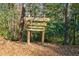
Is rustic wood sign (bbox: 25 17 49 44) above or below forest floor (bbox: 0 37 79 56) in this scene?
above

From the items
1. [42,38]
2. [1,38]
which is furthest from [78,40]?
[1,38]

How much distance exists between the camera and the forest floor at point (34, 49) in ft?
14.1

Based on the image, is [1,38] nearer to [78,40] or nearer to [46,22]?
[46,22]

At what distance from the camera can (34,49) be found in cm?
431

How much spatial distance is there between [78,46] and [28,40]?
0.46m

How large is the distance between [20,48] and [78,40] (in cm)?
54

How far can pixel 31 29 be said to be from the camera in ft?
14.2

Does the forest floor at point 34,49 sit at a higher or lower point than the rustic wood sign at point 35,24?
lower

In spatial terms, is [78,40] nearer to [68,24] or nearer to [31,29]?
[68,24]

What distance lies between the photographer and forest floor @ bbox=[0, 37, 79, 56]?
4.30 meters

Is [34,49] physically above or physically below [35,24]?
below

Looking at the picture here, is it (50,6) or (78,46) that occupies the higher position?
(50,6)

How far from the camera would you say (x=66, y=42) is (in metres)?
4.34

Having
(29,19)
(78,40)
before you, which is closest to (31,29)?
(29,19)
